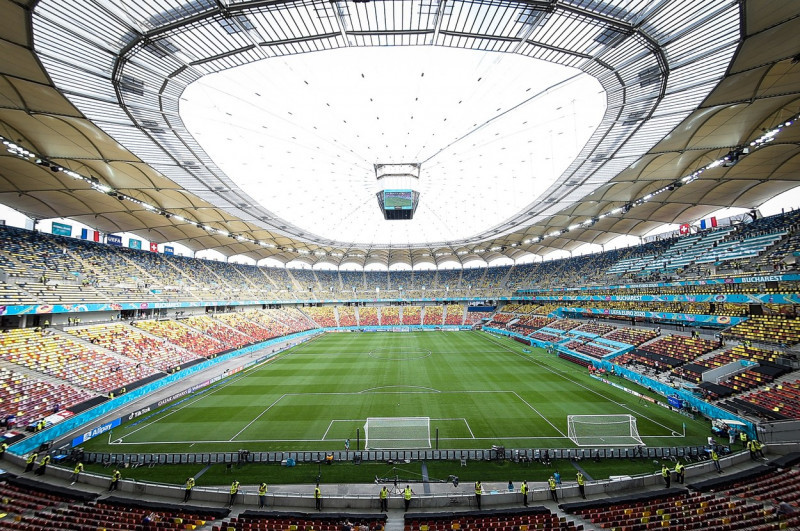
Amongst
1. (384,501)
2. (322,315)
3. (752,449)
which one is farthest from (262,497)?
(322,315)

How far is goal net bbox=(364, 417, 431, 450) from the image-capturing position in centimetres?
1855

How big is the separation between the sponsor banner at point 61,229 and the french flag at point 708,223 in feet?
242

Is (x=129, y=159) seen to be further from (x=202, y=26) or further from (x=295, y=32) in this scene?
(x=295, y=32)

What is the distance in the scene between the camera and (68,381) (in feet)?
75.7

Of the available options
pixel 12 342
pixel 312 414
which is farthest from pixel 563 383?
pixel 12 342

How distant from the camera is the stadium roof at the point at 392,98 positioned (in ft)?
37.5

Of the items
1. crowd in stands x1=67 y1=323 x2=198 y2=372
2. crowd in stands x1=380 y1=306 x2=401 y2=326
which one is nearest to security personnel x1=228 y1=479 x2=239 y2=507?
crowd in stands x1=67 y1=323 x2=198 y2=372

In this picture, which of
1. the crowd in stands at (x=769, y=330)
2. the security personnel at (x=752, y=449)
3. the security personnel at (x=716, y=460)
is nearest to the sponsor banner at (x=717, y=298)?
the crowd in stands at (x=769, y=330)

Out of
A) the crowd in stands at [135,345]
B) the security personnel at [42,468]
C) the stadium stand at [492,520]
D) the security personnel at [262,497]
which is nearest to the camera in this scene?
the stadium stand at [492,520]

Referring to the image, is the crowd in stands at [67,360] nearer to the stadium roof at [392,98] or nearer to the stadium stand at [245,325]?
the stadium roof at [392,98]

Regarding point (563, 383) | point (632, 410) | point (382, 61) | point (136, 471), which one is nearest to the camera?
point (382, 61)

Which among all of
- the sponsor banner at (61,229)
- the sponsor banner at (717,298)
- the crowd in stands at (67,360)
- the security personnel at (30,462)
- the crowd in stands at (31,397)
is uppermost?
the sponsor banner at (61,229)

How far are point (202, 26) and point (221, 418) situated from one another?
22741mm

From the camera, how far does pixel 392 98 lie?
17906 millimetres
